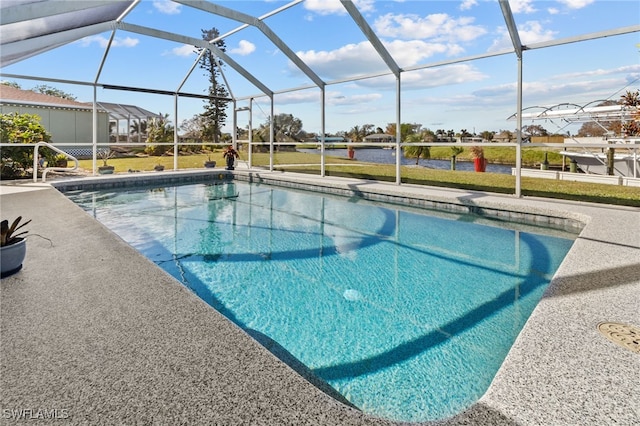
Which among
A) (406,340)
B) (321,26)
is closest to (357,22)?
(321,26)

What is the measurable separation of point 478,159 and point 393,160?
1.99 meters

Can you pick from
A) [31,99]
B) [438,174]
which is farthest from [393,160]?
[31,99]

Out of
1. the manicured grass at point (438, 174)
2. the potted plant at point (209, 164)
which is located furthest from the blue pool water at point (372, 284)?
the potted plant at point (209, 164)

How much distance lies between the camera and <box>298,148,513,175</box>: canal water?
8.64 meters

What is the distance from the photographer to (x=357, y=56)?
9297 millimetres

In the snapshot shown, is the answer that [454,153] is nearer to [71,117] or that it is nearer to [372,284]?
[372,284]

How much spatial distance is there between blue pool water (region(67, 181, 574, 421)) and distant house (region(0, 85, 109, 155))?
36.4 ft

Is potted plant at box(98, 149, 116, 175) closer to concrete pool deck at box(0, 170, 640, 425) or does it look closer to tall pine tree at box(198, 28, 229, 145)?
tall pine tree at box(198, 28, 229, 145)

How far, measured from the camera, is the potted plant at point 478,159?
8703mm

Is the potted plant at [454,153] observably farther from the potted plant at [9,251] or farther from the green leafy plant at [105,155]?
the green leafy plant at [105,155]

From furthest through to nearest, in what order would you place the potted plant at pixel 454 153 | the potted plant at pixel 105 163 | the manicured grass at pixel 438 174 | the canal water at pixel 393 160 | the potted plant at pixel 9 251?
the potted plant at pixel 105 163
the potted plant at pixel 454 153
the canal water at pixel 393 160
the manicured grass at pixel 438 174
the potted plant at pixel 9 251

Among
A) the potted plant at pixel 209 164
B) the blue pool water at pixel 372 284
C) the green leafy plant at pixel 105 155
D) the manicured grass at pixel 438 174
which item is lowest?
the blue pool water at pixel 372 284

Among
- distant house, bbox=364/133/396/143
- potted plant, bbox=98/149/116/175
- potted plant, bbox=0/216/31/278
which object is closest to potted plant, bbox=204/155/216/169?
potted plant, bbox=98/149/116/175

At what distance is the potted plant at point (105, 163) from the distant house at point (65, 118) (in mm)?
3341
